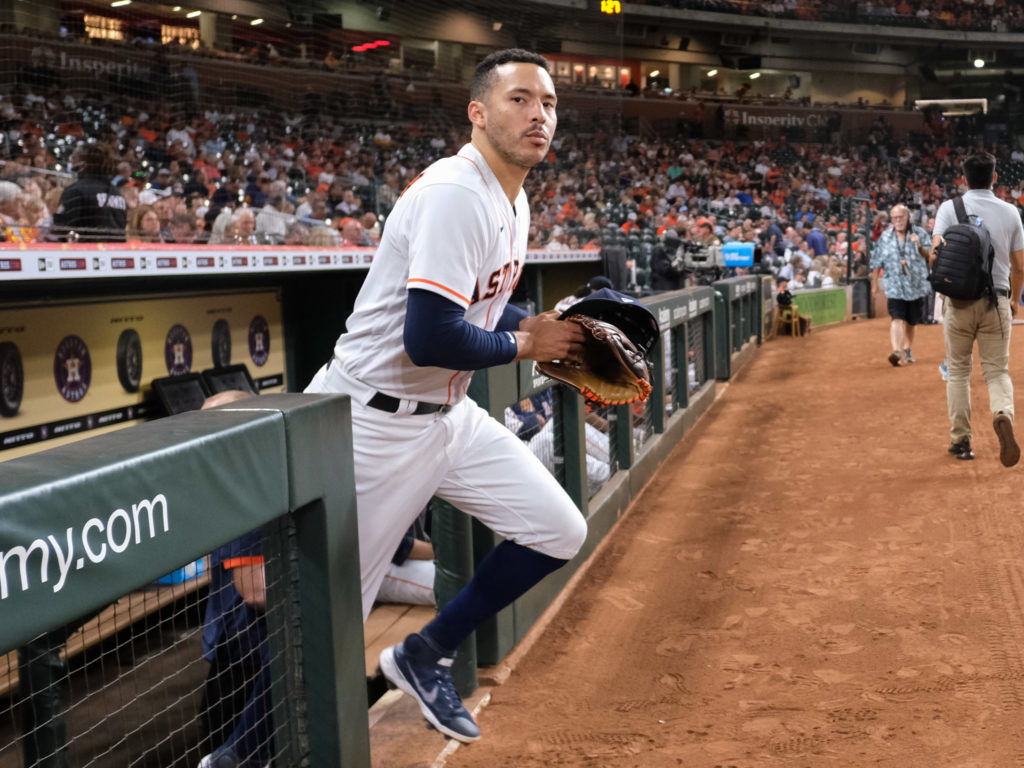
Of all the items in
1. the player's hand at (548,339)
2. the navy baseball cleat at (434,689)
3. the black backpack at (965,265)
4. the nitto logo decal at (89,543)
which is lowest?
the navy baseball cleat at (434,689)

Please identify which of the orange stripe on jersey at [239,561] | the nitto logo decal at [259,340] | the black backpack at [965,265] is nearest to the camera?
the orange stripe on jersey at [239,561]

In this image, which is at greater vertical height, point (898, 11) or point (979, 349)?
point (898, 11)

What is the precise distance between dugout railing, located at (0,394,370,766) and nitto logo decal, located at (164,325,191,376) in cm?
415

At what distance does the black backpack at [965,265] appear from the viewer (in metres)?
5.52

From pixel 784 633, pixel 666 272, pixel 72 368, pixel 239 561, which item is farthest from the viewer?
pixel 666 272

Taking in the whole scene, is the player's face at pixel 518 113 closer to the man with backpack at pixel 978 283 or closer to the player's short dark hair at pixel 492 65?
the player's short dark hair at pixel 492 65

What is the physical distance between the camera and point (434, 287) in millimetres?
2293

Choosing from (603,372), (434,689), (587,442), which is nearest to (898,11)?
(587,442)

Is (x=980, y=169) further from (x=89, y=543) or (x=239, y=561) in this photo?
(x=89, y=543)

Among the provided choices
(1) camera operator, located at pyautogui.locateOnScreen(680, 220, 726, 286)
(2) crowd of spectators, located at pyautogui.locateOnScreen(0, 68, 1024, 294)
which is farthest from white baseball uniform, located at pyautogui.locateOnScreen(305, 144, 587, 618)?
(1) camera operator, located at pyautogui.locateOnScreen(680, 220, 726, 286)

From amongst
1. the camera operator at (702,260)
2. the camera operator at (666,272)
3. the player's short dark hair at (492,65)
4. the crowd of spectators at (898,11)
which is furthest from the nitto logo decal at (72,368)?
the crowd of spectators at (898,11)

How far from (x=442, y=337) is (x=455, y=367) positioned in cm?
11

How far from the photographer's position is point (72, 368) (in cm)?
522

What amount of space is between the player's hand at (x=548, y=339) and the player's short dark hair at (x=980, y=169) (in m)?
4.03
